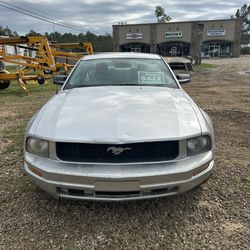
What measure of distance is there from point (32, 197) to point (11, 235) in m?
0.57

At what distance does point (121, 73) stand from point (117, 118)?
157 centimetres

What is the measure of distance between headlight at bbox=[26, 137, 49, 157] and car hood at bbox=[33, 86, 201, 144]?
0.21ft

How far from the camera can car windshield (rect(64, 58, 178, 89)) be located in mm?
3709

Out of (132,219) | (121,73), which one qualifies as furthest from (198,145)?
(121,73)

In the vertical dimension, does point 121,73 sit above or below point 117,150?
above

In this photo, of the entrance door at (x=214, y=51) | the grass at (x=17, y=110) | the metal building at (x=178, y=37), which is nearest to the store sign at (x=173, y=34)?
the metal building at (x=178, y=37)

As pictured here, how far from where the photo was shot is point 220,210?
2674mm

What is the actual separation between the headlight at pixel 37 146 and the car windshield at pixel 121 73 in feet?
4.41

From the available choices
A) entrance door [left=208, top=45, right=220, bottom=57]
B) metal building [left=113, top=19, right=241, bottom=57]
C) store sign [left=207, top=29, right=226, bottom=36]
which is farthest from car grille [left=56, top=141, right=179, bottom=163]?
entrance door [left=208, top=45, right=220, bottom=57]

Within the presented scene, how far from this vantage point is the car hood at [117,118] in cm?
229

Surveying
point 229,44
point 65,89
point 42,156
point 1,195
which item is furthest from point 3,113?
point 229,44

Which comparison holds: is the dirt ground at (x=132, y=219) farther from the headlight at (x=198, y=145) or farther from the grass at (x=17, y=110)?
the grass at (x=17, y=110)

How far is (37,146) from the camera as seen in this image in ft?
8.00

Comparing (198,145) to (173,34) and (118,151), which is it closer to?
(118,151)
